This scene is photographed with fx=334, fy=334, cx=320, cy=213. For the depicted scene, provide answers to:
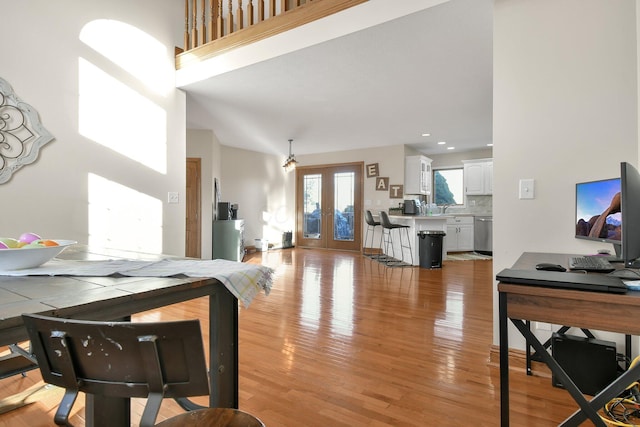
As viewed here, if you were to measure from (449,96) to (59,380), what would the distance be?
4548mm

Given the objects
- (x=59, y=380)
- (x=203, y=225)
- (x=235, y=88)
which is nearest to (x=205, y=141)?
(x=203, y=225)

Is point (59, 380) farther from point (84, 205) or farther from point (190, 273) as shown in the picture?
point (84, 205)

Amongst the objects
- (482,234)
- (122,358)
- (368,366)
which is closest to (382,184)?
(482,234)

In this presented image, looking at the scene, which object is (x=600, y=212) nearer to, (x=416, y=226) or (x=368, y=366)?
(x=368, y=366)

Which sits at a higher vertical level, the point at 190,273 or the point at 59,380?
the point at 190,273

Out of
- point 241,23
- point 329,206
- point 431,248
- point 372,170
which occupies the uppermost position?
point 241,23

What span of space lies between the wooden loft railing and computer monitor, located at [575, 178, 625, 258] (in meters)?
2.13

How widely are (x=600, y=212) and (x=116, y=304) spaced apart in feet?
7.25

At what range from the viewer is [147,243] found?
357cm

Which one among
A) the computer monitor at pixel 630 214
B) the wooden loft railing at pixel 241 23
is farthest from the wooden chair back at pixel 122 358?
the wooden loft railing at pixel 241 23

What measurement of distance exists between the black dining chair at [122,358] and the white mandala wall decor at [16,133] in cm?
276

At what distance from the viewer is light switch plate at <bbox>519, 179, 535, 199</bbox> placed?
2.14 metres

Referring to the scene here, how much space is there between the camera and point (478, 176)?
762 centimetres

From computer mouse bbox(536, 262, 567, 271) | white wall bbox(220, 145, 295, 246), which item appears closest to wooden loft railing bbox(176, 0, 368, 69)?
computer mouse bbox(536, 262, 567, 271)
